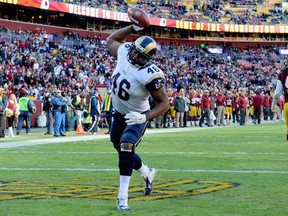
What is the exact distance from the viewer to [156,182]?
10125 mm

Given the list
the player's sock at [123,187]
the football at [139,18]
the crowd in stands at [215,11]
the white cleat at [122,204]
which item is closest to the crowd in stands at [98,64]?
the crowd in stands at [215,11]

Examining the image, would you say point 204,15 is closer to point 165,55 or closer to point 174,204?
point 165,55

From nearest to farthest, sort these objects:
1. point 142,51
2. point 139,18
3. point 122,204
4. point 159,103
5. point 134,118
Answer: point 122,204
point 134,118
point 142,51
point 159,103
point 139,18

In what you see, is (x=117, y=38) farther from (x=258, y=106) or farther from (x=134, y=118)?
(x=258, y=106)

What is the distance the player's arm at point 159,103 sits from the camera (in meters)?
7.98

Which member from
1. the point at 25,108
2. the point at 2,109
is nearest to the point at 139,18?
the point at 2,109

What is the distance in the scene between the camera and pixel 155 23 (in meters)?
65.4

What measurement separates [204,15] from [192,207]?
226 feet

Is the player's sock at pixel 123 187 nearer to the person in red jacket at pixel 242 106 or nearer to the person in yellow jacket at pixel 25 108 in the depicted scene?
the person in yellow jacket at pixel 25 108

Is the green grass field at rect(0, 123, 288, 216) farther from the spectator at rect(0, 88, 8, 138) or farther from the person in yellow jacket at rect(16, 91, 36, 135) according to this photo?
the person in yellow jacket at rect(16, 91, 36, 135)

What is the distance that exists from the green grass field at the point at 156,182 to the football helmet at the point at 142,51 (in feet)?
5.03

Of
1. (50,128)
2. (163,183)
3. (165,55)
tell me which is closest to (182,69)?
(165,55)

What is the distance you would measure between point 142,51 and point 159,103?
23.5 inches

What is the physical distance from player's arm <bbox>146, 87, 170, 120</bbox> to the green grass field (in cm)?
95
